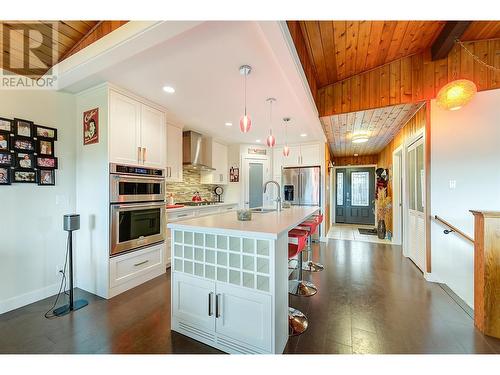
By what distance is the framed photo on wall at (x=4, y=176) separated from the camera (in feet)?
6.84

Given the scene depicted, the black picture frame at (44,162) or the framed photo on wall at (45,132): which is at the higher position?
the framed photo on wall at (45,132)

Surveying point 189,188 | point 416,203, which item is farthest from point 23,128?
point 416,203

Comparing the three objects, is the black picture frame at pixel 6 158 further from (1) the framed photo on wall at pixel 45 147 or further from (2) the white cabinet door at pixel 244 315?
(2) the white cabinet door at pixel 244 315

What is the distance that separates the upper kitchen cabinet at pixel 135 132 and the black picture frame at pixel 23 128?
2.50 ft

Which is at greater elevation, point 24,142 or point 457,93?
point 457,93

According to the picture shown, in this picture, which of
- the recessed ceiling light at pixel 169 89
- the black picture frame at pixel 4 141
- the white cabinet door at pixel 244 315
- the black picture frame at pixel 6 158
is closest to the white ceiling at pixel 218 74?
the recessed ceiling light at pixel 169 89

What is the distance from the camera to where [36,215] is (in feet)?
7.70

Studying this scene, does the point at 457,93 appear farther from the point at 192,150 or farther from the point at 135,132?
the point at 192,150

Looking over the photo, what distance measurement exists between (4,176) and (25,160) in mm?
231

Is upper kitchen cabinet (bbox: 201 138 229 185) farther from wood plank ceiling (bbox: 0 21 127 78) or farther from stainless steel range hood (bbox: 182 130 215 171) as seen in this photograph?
wood plank ceiling (bbox: 0 21 127 78)

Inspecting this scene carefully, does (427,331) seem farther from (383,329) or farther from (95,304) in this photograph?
(95,304)

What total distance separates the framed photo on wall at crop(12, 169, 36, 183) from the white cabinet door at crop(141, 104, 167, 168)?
3.54 feet

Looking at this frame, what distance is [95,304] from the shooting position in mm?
2285
